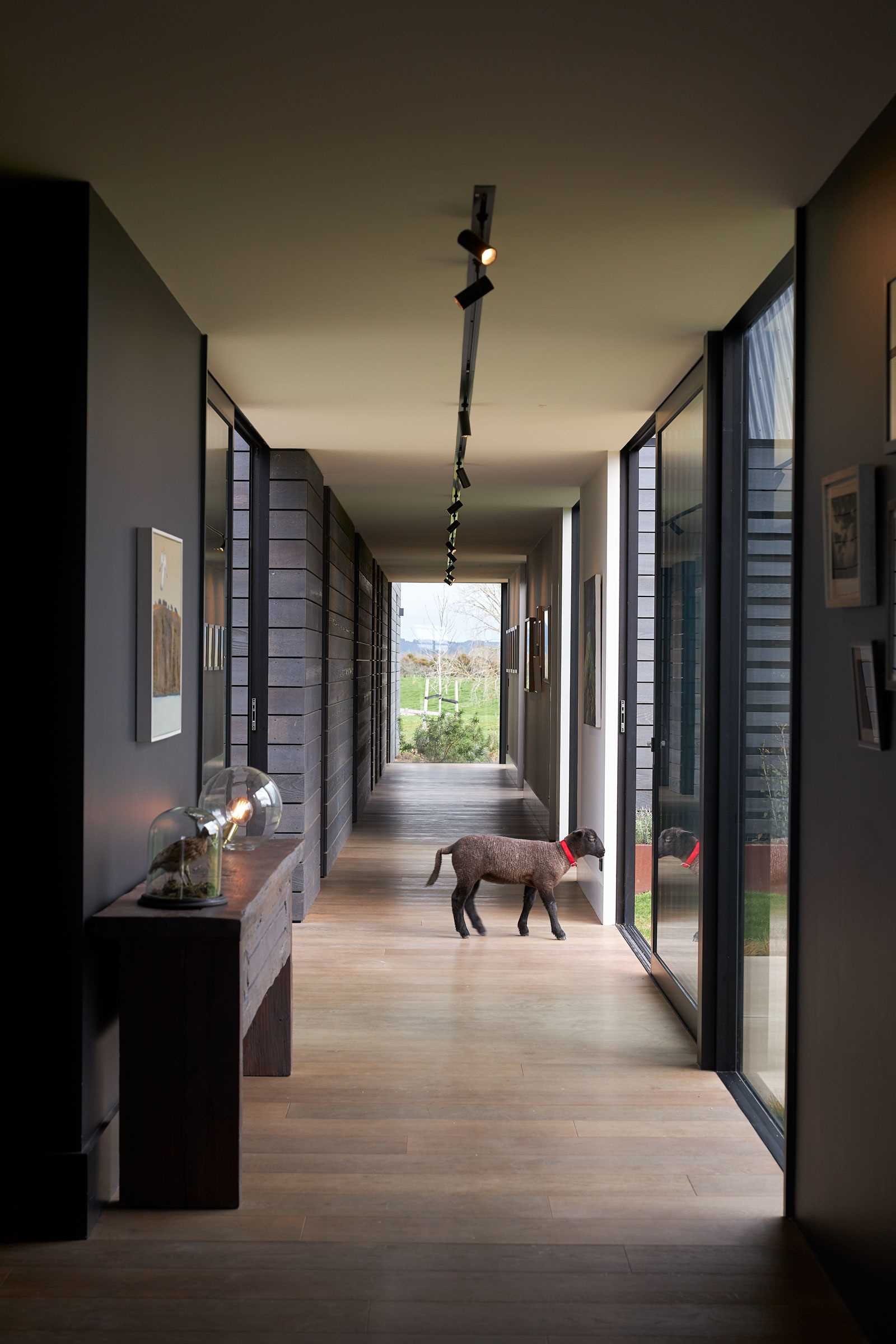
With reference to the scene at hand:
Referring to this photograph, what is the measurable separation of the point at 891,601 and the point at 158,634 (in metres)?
2.17

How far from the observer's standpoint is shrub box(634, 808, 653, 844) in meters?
6.04

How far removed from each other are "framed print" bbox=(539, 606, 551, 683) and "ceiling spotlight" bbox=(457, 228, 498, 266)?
6.35 meters

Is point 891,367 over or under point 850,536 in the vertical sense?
over

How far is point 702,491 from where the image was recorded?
14.1 ft

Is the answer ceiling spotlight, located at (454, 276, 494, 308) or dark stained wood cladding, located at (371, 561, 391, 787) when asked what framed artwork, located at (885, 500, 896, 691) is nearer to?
ceiling spotlight, located at (454, 276, 494, 308)

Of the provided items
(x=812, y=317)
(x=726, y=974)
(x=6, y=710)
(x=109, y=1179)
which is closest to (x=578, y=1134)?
(x=726, y=974)

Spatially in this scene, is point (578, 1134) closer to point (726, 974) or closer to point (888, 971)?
point (726, 974)

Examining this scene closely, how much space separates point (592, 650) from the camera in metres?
6.84

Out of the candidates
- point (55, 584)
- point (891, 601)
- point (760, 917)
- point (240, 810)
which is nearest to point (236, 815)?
point (240, 810)

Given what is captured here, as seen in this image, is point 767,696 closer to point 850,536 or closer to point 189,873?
point 850,536

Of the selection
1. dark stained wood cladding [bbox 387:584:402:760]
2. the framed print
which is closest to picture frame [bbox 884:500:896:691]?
the framed print

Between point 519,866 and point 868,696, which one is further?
point 519,866

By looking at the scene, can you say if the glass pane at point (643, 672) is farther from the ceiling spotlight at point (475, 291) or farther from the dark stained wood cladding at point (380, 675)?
the dark stained wood cladding at point (380, 675)

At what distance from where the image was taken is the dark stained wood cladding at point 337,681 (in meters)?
7.63
